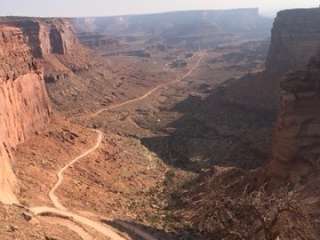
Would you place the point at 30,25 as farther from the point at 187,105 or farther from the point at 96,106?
the point at 187,105

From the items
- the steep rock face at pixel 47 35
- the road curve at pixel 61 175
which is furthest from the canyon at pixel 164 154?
the steep rock face at pixel 47 35

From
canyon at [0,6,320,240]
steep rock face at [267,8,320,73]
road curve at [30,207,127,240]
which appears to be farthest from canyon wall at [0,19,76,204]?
steep rock face at [267,8,320,73]

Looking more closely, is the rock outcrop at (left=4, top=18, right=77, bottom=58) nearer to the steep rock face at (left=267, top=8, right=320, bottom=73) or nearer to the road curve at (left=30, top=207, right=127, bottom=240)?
the steep rock face at (left=267, top=8, right=320, bottom=73)

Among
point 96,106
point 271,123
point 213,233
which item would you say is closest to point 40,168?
point 213,233

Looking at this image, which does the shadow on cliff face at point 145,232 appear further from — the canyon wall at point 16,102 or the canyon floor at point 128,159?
the canyon wall at point 16,102

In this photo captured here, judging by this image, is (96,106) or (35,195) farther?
(96,106)
